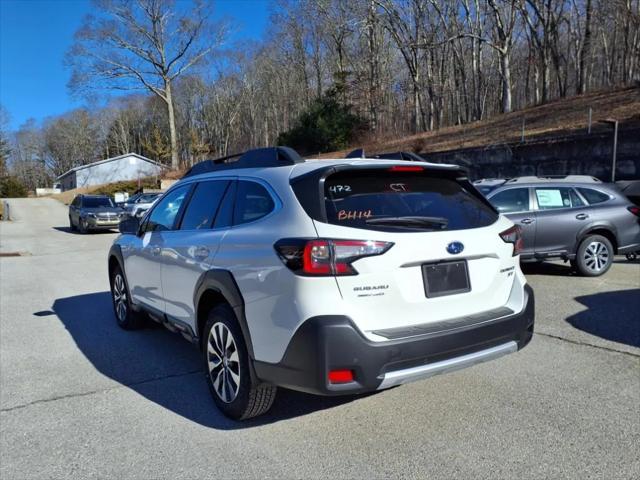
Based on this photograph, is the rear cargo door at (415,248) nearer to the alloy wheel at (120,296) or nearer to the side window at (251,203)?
the side window at (251,203)

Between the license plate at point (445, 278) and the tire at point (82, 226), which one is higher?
the license plate at point (445, 278)

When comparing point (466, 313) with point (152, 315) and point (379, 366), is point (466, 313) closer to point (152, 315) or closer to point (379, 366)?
point (379, 366)

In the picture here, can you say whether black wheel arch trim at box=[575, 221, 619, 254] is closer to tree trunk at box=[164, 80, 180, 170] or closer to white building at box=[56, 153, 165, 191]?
tree trunk at box=[164, 80, 180, 170]

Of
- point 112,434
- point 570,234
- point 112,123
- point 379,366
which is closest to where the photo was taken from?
point 379,366

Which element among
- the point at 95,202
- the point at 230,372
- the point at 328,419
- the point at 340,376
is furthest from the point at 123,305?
the point at 95,202

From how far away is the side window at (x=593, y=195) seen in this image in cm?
878

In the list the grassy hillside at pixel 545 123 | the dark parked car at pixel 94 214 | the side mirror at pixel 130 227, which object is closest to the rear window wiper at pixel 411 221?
the side mirror at pixel 130 227

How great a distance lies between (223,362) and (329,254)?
4.35ft

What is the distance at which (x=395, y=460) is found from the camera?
305cm

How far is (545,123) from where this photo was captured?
25406mm

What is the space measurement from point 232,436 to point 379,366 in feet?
3.96

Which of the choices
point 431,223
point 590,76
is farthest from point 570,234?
point 590,76

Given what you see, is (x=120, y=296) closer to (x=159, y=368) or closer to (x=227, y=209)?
(x=159, y=368)

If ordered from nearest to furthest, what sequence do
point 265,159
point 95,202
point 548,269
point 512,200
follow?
point 265,159 < point 512,200 < point 548,269 < point 95,202
